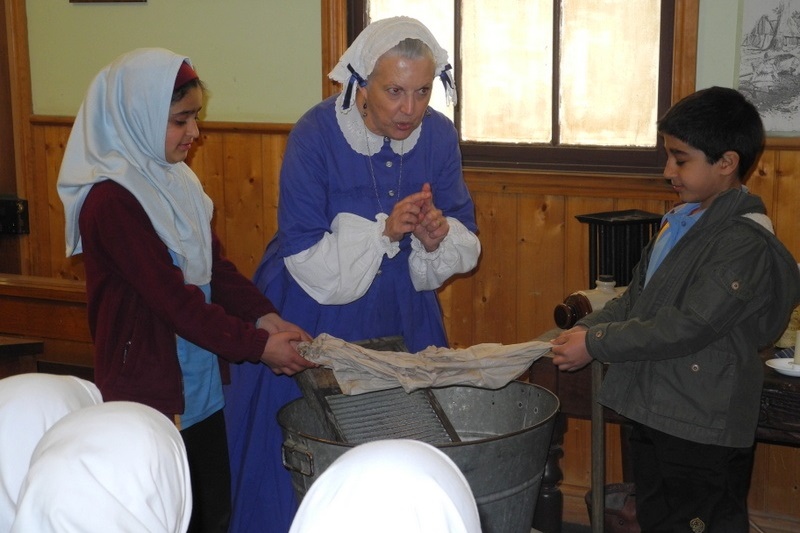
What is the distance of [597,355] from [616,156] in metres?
1.31

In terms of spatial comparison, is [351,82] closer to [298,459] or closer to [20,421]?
[298,459]

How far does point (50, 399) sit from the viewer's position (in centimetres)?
154

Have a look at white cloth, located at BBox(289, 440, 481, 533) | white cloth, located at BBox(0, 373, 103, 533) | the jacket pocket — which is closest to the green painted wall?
the jacket pocket

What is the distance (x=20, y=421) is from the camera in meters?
1.50

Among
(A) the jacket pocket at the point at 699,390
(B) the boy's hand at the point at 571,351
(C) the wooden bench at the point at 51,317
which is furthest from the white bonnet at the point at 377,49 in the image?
(C) the wooden bench at the point at 51,317

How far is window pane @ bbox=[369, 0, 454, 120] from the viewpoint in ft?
13.0

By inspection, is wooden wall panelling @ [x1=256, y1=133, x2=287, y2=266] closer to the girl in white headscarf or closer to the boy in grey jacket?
the girl in white headscarf

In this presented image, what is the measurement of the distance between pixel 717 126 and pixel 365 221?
0.96 metres

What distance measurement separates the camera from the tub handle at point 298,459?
2273mm

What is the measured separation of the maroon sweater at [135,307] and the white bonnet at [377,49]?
69 cm

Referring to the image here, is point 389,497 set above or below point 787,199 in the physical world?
below

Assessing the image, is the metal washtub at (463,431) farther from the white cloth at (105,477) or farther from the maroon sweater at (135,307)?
the white cloth at (105,477)

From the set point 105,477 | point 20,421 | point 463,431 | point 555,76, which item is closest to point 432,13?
point 555,76

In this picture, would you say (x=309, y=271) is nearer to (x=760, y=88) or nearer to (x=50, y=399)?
(x=50, y=399)
